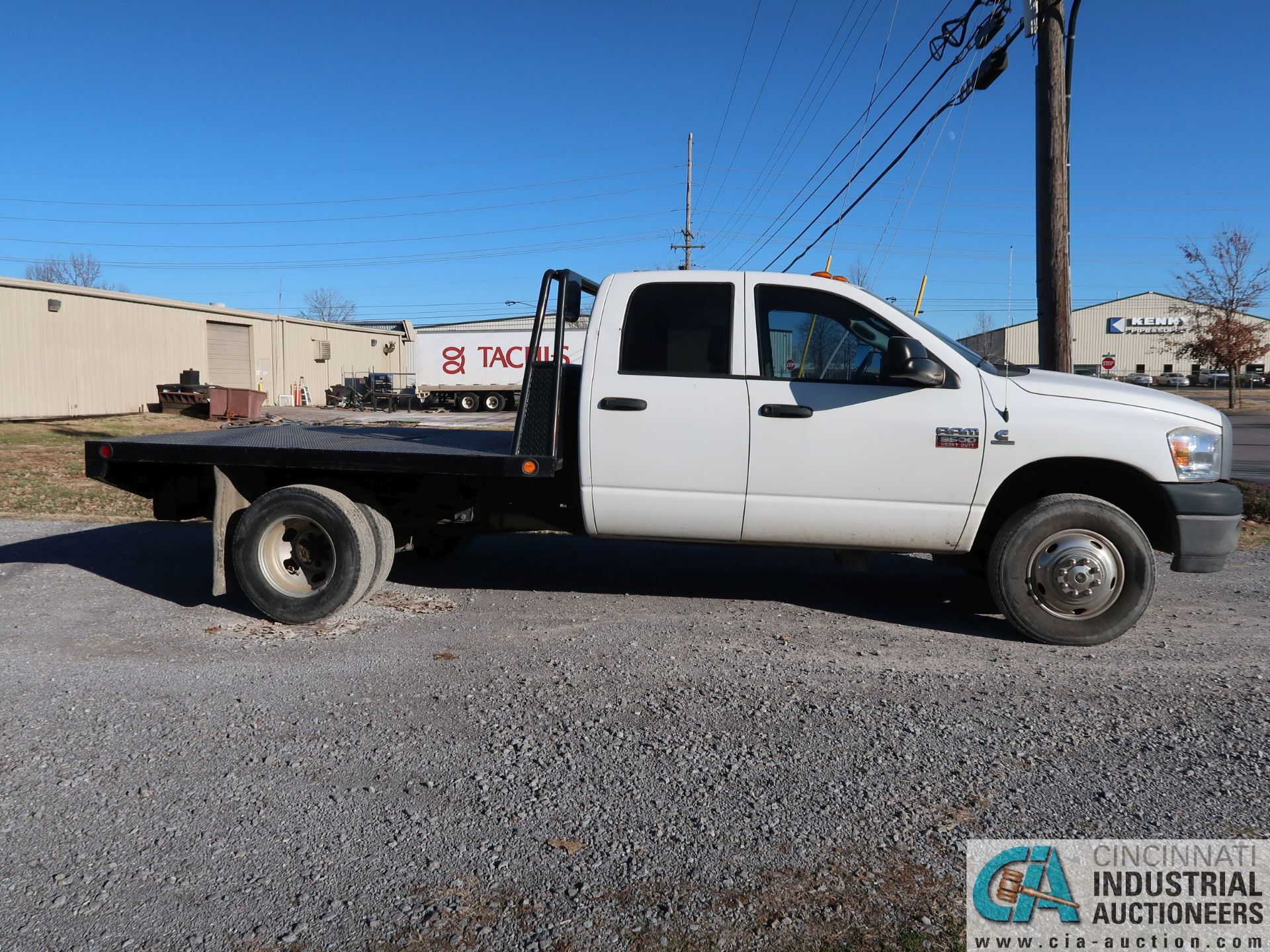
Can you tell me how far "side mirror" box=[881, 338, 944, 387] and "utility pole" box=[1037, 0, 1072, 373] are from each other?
197 inches

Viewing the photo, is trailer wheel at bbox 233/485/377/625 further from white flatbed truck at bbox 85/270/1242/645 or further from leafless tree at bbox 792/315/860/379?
leafless tree at bbox 792/315/860/379

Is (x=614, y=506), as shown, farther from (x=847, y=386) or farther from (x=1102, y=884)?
(x=1102, y=884)

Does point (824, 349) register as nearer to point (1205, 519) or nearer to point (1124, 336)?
point (1205, 519)

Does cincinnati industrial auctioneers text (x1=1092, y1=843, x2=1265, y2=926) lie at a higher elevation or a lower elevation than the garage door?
lower

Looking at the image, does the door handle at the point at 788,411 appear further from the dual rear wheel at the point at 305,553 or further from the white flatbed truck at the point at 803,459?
the dual rear wheel at the point at 305,553

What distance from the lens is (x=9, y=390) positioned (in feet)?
82.7

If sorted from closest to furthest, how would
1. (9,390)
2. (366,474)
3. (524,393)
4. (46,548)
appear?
(524,393), (366,474), (46,548), (9,390)

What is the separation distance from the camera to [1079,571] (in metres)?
5.02

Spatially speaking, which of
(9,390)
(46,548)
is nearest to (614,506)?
(46,548)

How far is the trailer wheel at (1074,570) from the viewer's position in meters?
5.00

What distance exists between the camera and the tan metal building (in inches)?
1010

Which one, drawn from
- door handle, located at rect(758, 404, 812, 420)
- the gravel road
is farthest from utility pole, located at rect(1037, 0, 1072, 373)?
door handle, located at rect(758, 404, 812, 420)

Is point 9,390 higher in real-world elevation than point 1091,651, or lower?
higher

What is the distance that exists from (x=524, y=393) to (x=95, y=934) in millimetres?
3469
